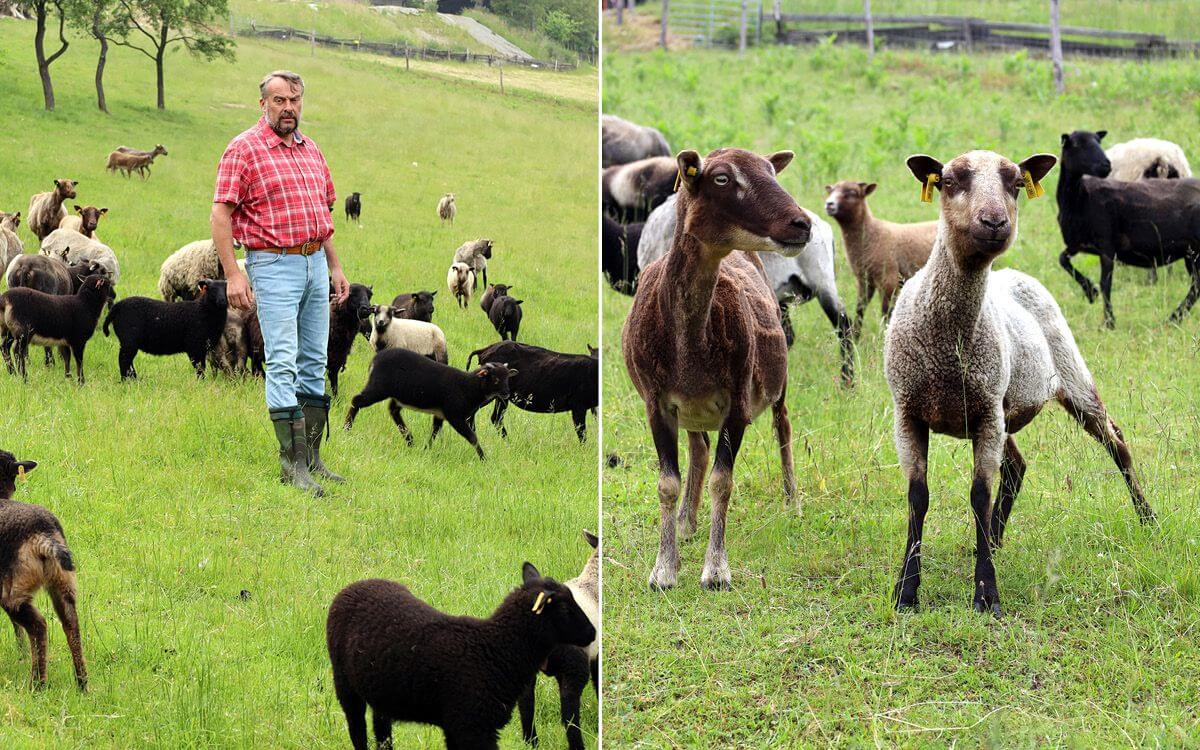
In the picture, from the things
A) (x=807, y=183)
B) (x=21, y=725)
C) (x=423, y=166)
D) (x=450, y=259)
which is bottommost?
(x=807, y=183)

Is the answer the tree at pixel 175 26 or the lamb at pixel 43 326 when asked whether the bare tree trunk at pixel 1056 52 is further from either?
the lamb at pixel 43 326

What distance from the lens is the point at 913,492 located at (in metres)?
5.18

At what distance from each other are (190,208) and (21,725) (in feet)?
7.64

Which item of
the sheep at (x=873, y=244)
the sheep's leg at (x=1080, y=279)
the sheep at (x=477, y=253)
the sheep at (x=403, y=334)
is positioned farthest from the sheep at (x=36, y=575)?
the sheep's leg at (x=1080, y=279)

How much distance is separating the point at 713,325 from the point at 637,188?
10219mm

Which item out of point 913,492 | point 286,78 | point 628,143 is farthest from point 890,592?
point 628,143

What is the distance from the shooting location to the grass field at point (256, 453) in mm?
3465

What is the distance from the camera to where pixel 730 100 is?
24.1 m

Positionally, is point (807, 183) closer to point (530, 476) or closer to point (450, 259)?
point (450, 259)

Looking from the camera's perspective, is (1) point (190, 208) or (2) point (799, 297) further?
(2) point (799, 297)

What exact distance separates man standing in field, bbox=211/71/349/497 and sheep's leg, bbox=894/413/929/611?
8.01 ft

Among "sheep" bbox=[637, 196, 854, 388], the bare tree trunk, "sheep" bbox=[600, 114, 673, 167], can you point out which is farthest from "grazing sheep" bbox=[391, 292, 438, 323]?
the bare tree trunk

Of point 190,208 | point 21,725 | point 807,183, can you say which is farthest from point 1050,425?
point 807,183

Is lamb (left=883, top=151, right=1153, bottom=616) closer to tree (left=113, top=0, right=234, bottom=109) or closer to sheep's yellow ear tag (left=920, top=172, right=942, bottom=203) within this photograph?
sheep's yellow ear tag (left=920, top=172, right=942, bottom=203)
